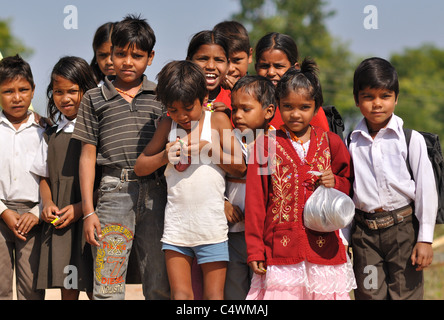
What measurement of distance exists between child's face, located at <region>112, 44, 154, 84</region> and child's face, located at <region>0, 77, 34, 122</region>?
93cm

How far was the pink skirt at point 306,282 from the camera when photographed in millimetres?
3424

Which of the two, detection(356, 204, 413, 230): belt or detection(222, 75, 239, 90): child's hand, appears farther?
detection(222, 75, 239, 90): child's hand

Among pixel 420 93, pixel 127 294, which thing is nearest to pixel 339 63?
pixel 420 93

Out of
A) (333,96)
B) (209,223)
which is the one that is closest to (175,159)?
(209,223)

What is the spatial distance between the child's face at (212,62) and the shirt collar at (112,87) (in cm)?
35

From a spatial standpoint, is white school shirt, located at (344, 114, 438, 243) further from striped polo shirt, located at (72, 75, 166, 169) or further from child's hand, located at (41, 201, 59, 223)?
child's hand, located at (41, 201, 59, 223)

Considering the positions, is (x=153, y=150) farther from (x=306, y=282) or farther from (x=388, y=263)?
(x=388, y=263)

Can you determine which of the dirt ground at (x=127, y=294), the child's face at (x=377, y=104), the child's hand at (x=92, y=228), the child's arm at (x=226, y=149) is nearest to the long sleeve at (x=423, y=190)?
the child's face at (x=377, y=104)

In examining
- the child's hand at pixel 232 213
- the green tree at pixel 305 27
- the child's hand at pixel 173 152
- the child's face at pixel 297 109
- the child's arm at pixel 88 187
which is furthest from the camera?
the green tree at pixel 305 27

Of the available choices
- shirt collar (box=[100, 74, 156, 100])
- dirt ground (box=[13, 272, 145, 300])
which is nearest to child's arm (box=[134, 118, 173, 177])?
shirt collar (box=[100, 74, 156, 100])

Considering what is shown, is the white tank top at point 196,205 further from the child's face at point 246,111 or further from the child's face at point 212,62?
the child's face at point 212,62

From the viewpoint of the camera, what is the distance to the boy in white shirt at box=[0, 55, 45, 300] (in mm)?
4246

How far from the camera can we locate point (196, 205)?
349 centimetres

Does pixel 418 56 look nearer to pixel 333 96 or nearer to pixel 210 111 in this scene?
pixel 333 96
